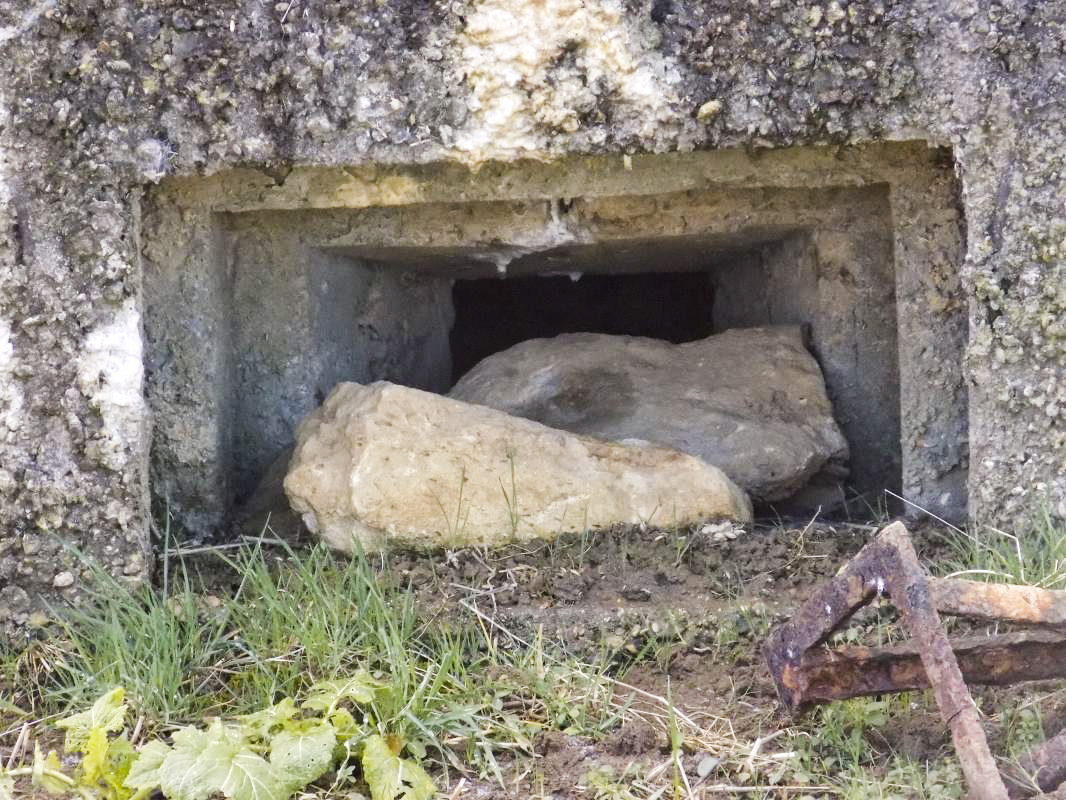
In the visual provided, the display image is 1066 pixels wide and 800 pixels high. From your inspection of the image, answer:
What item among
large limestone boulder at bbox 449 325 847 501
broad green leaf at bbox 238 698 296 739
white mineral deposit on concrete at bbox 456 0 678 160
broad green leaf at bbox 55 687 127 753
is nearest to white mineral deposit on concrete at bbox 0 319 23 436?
broad green leaf at bbox 55 687 127 753

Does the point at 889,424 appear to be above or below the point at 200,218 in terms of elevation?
below

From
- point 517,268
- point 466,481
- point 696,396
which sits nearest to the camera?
point 466,481

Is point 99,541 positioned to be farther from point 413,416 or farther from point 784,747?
point 784,747

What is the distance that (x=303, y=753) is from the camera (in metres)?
1.62

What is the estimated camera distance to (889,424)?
2.51 m

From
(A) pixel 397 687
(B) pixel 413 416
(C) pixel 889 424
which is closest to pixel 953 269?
(C) pixel 889 424

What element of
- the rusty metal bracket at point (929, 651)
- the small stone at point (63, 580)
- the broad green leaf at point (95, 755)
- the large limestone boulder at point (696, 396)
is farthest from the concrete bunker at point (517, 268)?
the broad green leaf at point (95, 755)

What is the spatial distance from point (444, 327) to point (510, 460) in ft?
3.46

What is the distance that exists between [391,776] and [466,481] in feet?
2.13

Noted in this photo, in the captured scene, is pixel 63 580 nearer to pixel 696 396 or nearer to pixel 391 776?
pixel 391 776

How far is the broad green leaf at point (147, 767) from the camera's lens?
1603 mm

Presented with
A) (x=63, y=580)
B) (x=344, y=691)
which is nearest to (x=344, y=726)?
(x=344, y=691)

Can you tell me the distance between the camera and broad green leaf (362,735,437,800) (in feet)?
5.25

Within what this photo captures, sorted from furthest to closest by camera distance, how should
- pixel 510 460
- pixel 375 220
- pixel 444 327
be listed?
pixel 444 327, pixel 375 220, pixel 510 460
